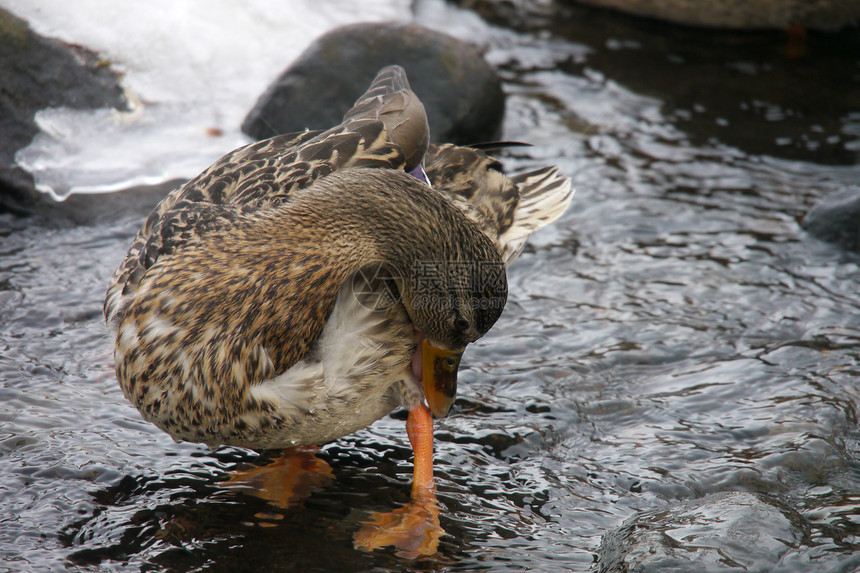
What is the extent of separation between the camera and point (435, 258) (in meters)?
3.73

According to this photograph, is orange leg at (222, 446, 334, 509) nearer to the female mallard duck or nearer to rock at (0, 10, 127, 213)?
the female mallard duck

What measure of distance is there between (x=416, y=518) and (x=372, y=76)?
13.6ft

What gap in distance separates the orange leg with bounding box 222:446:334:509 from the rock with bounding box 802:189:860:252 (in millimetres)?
3980

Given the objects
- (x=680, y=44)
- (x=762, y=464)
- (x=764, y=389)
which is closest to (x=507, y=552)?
(x=762, y=464)

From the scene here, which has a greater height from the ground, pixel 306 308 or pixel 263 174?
pixel 263 174

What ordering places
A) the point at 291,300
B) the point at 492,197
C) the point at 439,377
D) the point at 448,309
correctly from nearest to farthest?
the point at 291,300
the point at 448,309
the point at 439,377
the point at 492,197

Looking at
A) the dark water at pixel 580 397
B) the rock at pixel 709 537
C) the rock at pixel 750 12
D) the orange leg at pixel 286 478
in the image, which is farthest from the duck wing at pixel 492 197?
the rock at pixel 750 12

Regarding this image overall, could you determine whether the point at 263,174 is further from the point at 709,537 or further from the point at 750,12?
the point at 750,12

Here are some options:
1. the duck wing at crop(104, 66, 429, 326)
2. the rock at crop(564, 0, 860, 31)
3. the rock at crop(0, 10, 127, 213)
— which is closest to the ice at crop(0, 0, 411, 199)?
the rock at crop(0, 10, 127, 213)

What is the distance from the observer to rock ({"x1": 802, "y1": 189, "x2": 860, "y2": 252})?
607 centimetres

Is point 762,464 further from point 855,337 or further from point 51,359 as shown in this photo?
point 51,359

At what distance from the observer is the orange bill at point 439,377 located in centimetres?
403

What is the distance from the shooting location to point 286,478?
410 cm
